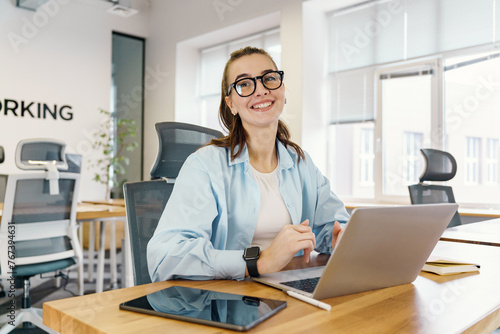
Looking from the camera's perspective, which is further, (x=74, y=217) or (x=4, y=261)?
(x=74, y=217)

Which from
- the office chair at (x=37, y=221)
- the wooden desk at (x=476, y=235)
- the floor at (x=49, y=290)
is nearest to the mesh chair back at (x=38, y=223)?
the office chair at (x=37, y=221)

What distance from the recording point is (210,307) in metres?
0.77

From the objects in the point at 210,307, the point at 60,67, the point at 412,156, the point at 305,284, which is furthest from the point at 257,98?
the point at 60,67

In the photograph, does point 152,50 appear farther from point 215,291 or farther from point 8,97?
point 215,291

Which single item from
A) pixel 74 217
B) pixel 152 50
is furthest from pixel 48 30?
pixel 74 217

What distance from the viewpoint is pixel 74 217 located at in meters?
2.76

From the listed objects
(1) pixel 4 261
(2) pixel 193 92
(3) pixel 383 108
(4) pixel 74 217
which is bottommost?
(1) pixel 4 261

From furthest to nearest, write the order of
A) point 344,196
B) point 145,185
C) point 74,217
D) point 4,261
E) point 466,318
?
point 344,196 → point 74,217 → point 4,261 → point 145,185 → point 466,318

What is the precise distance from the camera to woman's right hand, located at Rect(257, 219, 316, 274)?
37.8 inches

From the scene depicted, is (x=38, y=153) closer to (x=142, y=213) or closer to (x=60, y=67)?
(x=142, y=213)

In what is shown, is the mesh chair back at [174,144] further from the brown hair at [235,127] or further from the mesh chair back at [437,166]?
the mesh chair back at [437,166]

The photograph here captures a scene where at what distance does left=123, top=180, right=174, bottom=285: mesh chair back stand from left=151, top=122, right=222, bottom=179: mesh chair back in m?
0.05

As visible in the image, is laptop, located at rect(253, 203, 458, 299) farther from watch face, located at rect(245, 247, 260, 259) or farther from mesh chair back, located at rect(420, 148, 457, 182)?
mesh chair back, located at rect(420, 148, 457, 182)

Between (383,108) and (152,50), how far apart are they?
3.84 m
